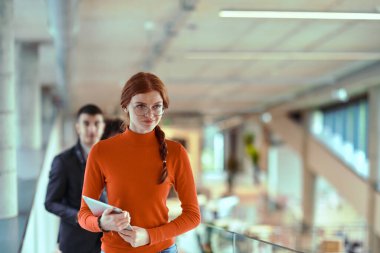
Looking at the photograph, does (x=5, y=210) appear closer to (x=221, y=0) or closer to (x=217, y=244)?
(x=217, y=244)

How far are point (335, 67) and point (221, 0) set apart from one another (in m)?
7.64

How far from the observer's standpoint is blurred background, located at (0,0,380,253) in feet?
18.2

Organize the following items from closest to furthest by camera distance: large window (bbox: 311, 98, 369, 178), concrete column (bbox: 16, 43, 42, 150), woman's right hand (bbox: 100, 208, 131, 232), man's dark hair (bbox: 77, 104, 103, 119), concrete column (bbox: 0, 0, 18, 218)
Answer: woman's right hand (bbox: 100, 208, 131, 232)
man's dark hair (bbox: 77, 104, 103, 119)
concrete column (bbox: 0, 0, 18, 218)
concrete column (bbox: 16, 43, 42, 150)
large window (bbox: 311, 98, 369, 178)

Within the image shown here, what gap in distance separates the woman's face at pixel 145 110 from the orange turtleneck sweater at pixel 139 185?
4 cm

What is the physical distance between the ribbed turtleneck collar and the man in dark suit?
A: 109 centimetres

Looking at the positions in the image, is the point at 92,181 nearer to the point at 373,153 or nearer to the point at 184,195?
the point at 184,195

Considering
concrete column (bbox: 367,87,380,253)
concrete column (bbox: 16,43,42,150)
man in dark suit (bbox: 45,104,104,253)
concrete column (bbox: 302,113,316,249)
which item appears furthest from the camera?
concrete column (bbox: 302,113,316,249)

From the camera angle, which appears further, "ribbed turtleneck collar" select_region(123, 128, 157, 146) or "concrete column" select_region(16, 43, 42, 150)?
"concrete column" select_region(16, 43, 42, 150)

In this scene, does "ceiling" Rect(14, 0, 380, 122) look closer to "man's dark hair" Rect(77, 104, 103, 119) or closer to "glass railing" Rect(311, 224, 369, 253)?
"man's dark hair" Rect(77, 104, 103, 119)

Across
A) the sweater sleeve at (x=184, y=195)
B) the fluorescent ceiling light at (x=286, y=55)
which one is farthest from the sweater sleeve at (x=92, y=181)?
the fluorescent ceiling light at (x=286, y=55)

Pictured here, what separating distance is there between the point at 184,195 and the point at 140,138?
0.27m

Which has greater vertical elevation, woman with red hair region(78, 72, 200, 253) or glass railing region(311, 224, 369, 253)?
woman with red hair region(78, 72, 200, 253)

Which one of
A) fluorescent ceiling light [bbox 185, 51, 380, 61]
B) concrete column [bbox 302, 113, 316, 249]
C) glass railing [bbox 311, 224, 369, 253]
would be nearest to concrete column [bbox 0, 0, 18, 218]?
fluorescent ceiling light [bbox 185, 51, 380, 61]

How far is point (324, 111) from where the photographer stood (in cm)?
2441
